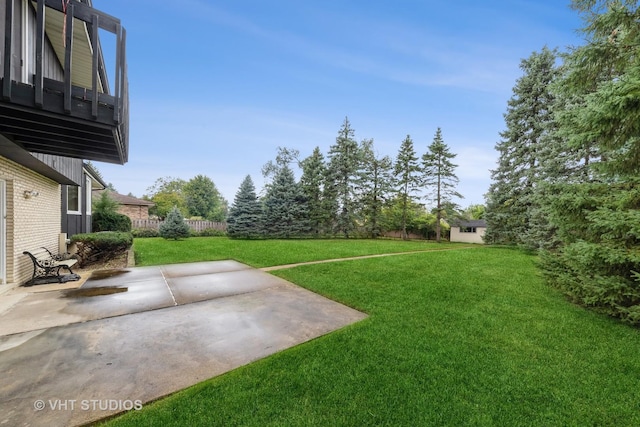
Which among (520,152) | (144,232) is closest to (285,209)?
(144,232)

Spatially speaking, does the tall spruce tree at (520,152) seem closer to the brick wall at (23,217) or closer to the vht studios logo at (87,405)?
the vht studios logo at (87,405)

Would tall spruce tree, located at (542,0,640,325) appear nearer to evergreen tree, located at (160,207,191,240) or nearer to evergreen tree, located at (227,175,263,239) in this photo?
evergreen tree, located at (227,175,263,239)

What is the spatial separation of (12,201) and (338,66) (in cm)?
1442

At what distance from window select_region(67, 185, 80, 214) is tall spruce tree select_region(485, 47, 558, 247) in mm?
21843

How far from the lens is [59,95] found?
119 inches

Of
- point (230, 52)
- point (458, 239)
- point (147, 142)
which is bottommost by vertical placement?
point (458, 239)

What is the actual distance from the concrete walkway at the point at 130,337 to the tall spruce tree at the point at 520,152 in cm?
1520

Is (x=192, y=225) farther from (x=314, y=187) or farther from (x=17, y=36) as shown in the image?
(x=17, y=36)

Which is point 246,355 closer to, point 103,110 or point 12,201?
point 103,110

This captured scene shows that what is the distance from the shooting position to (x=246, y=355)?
112 inches

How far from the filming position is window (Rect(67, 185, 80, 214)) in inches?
413

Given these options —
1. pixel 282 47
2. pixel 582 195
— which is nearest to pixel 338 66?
pixel 282 47

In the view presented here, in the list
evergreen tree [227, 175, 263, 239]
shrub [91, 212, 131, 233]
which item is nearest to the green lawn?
evergreen tree [227, 175, 263, 239]

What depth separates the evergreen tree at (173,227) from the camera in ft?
54.3
